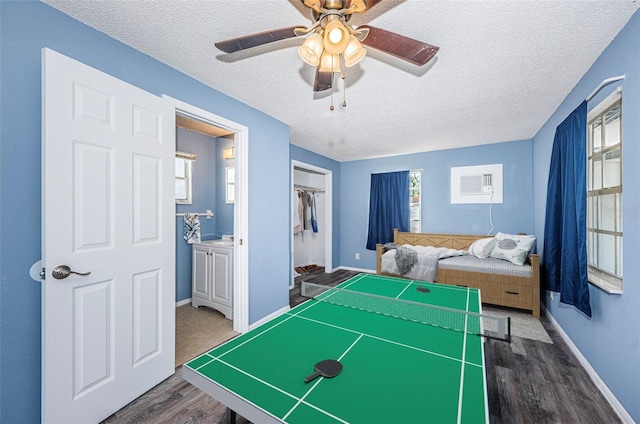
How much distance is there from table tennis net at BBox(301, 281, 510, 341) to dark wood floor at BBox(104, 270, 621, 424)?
2.25 ft

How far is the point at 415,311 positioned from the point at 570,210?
1886mm

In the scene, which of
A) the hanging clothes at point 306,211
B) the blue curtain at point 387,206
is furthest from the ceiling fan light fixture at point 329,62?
the hanging clothes at point 306,211

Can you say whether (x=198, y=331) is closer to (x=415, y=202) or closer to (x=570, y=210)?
(x=570, y=210)

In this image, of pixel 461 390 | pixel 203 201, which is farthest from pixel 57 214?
pixel 203 201

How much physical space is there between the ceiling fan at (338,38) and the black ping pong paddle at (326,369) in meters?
1.40

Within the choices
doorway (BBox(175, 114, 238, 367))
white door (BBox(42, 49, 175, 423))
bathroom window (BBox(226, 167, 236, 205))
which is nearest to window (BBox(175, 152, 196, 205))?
doorway (BBox(175, 114, 238, 367))

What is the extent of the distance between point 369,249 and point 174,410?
4.26 metres

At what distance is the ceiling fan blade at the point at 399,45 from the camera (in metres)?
1.28

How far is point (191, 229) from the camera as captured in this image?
3.66 metres

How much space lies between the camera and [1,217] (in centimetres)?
134

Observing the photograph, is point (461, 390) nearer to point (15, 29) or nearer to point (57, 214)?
point (57, 214)

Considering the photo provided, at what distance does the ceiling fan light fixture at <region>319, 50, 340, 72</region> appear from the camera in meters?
1.44

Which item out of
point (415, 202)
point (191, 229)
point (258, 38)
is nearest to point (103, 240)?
point (258, 38)

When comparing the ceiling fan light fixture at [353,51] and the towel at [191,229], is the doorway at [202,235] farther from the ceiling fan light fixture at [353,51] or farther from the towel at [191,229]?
the ceiling fan light fixture at [353,51]
